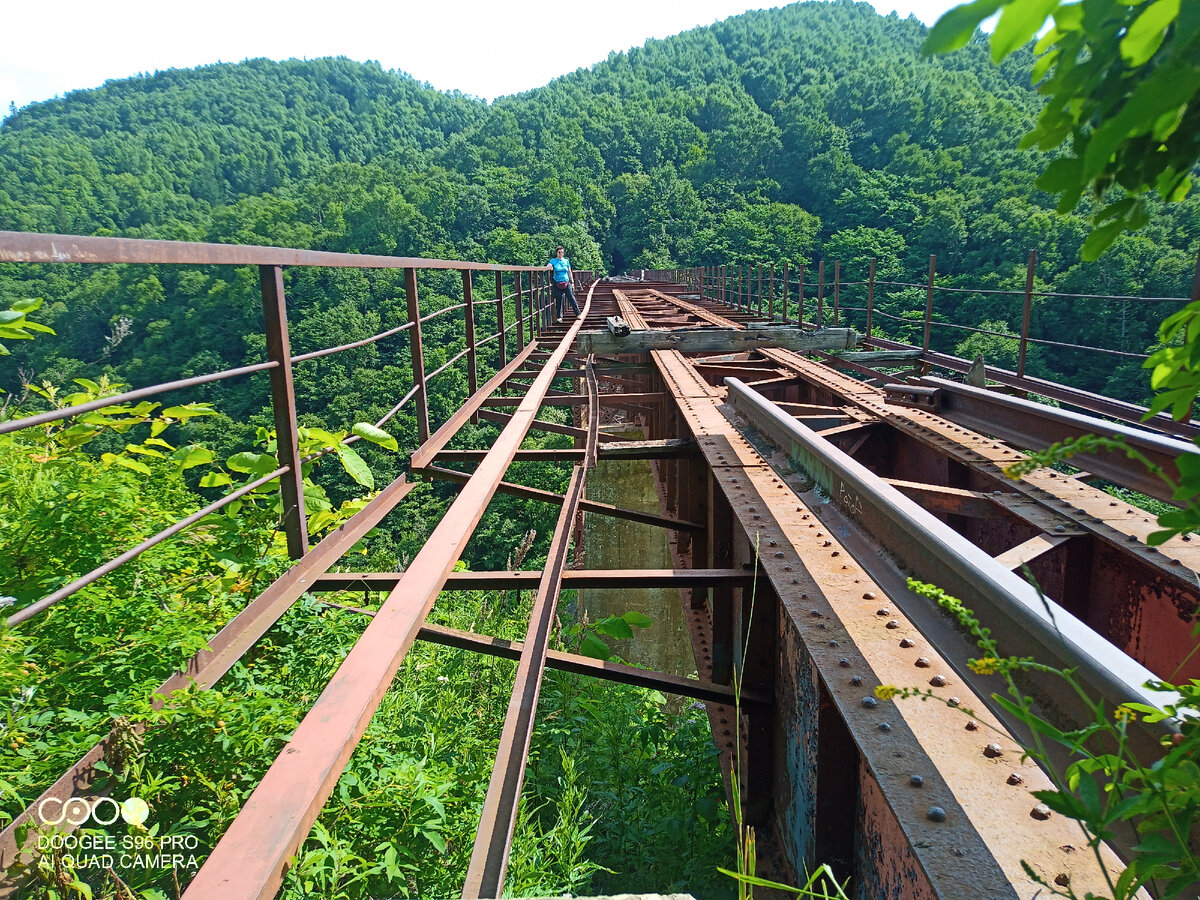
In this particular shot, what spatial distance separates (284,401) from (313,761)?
1723 millimetres

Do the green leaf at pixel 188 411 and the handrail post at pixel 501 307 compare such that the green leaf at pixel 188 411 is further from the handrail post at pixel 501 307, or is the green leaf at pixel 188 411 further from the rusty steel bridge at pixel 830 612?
the handrail post at pixel 501 307

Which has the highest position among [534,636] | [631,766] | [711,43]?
[711,43]

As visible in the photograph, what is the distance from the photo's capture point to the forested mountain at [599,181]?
3684 cm

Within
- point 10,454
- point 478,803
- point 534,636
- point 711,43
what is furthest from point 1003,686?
point 711,43

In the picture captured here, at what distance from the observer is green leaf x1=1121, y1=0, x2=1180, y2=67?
644 millimetres

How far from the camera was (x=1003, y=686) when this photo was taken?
67.9 inches

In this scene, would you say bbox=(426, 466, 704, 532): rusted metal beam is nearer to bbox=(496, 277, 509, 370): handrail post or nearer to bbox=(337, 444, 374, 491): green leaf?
bbox=(337, 444, 374, 491): green leaf

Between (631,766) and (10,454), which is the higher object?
(10,454)

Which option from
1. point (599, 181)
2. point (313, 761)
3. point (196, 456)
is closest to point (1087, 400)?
point (196, 456)

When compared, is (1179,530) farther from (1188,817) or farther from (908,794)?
(908,794)

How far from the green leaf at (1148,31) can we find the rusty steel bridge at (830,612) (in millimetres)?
878

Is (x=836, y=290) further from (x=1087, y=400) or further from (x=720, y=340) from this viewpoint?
(x=1087, y=400)

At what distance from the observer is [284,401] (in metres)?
2.66

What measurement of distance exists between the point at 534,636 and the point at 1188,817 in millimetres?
2286
